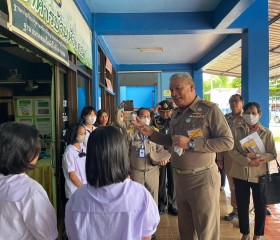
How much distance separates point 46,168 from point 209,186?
6.21 feet

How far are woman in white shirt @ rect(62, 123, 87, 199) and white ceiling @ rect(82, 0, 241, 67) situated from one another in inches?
90.8

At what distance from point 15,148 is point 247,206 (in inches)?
96.8

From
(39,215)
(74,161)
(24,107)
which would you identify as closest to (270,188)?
(74,161)

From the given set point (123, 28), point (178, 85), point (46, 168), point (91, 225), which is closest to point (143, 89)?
point (123, 28)

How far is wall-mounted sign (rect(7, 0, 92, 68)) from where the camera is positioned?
1.68 metres

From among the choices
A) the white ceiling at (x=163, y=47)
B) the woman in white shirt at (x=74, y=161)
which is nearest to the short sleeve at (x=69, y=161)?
the woman in white shirt at (x=74, y=161)

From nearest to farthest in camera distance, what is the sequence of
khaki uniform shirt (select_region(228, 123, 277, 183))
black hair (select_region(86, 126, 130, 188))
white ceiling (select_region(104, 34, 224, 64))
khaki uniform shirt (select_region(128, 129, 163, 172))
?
black hair (select_region(86, 126, 130, 188))
khaki uniform shirt (select_region(228, 123, 277, 183))
khaki uniform shirt (select_region(128, 129, 163, 172))
white ceiling (select_region(104, 34, 224, 64))

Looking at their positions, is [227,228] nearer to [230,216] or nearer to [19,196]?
[230,216]

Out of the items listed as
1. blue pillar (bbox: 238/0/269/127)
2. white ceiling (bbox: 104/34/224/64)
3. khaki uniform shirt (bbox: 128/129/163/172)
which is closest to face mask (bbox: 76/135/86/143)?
khaki uniform shirt (bbox: 128/129/163/172)

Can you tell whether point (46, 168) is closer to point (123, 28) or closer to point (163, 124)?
point (163, 124)

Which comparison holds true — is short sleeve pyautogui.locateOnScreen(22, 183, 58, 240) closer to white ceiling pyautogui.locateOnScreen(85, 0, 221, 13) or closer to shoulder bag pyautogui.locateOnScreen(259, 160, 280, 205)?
shoulder bag pyautogui.locateOnScreen(259, 160, 280, 205)

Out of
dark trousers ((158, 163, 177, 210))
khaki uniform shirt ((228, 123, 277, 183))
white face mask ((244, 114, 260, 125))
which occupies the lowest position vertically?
dark trousers ((158, 163, 177, 210))

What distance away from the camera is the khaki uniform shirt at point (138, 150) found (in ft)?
10.0

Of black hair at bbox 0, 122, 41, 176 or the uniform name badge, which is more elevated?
black hair at bbox 0, 122, 41, 176
